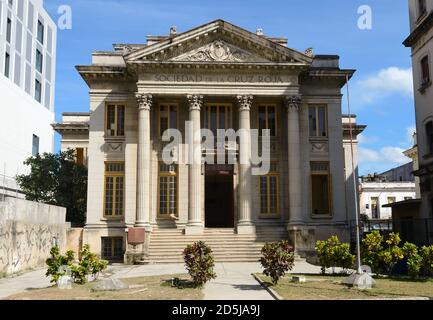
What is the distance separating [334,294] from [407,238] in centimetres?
1689

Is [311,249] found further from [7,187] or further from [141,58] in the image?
[7,187]

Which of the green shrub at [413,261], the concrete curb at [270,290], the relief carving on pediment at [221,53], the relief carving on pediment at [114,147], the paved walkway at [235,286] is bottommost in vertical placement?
the paved walkway at [235,286]

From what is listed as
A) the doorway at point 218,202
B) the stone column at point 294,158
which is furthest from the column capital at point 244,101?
the doorway at point 218,202

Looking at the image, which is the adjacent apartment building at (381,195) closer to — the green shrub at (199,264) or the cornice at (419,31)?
the cornice at (419,31)

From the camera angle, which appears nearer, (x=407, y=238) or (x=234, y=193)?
(x=407, y=238)

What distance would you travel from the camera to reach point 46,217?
2869 cm

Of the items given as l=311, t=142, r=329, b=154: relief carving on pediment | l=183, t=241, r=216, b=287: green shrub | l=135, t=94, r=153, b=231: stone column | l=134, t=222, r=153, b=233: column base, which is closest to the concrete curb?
l=183, t=241, r=216, b=287: green shrub

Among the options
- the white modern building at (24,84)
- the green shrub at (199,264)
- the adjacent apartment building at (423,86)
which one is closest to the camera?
the green shrub at (199,264)

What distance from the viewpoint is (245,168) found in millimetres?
33031

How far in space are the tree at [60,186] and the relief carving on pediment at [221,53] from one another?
598 inches

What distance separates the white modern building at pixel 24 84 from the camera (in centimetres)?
5178

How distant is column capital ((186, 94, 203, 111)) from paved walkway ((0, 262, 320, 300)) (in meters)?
10.8

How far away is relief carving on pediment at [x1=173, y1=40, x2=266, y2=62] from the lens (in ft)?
110
